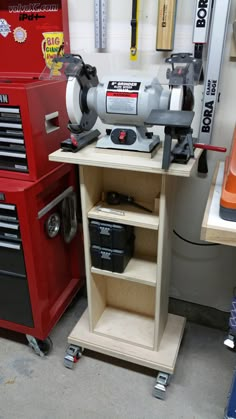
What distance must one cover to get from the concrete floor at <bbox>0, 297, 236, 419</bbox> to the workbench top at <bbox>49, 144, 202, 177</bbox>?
941 millimetres

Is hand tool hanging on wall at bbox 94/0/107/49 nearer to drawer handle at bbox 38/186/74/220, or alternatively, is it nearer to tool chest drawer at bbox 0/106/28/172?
tool chest drawer at bbox 0/106/28/172

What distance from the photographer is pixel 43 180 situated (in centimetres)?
127

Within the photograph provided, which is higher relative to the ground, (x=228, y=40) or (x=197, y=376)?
(x=228, y=40)

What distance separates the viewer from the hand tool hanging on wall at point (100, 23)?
51.8 inches

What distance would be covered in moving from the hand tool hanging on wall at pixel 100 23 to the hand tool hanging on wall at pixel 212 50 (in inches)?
14.9

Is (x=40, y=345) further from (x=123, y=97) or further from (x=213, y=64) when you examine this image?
(x=213, y=64)

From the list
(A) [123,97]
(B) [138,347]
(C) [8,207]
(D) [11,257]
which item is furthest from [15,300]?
(A) [123,97]

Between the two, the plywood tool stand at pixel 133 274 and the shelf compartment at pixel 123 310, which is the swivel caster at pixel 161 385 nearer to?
the plywood tool stand at pixel 133 274

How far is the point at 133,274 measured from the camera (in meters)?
1.32

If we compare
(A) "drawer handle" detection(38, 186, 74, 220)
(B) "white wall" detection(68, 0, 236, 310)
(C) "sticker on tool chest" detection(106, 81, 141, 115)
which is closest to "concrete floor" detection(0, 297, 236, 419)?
(B) "white wall" detection(68, 0, 236, 310)

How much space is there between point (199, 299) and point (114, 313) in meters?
0.44

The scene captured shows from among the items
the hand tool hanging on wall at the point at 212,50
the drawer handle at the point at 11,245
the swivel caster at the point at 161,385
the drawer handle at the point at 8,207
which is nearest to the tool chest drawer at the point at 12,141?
the drawer handle at the point at 8,207

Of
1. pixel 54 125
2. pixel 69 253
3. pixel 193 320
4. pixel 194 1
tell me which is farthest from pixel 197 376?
pixel 194 1

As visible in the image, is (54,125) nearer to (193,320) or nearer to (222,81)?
(222,81)
